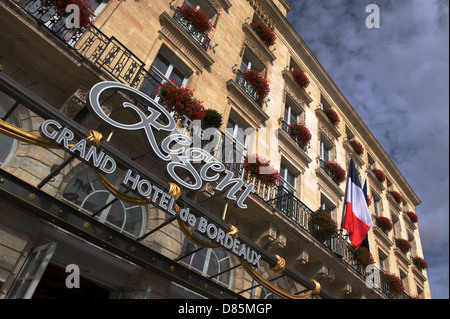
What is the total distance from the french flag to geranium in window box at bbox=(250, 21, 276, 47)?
22.9 ft

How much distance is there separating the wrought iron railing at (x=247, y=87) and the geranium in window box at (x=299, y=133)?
208cm

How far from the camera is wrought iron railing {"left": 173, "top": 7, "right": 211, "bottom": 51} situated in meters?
10.3

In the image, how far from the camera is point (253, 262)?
6.63m

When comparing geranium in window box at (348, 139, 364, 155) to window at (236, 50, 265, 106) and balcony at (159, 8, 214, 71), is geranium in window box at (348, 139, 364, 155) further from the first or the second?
balcony at (159, 8, 214, 71)

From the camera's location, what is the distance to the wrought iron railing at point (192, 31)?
1033cm

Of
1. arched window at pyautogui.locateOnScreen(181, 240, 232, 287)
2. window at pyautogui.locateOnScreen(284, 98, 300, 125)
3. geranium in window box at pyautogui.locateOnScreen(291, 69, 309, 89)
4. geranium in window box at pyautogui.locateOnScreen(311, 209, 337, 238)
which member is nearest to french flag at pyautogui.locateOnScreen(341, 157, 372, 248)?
geranium in window box at pyautogui.locateOnScreen(311, 209, 337, 238)

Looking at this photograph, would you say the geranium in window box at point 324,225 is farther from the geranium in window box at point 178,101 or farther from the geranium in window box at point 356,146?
the geranium in window box at point 356,146

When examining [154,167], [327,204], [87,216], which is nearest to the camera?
[87,216]

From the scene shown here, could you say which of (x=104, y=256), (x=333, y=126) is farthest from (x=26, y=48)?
(x=333, y=126)

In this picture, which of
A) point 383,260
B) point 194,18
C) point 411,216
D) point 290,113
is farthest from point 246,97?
point 411,216

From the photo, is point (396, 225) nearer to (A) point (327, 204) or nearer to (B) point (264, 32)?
(A) point (327, 204)

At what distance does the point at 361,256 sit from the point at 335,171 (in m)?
3.99

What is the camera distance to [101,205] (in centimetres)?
681
